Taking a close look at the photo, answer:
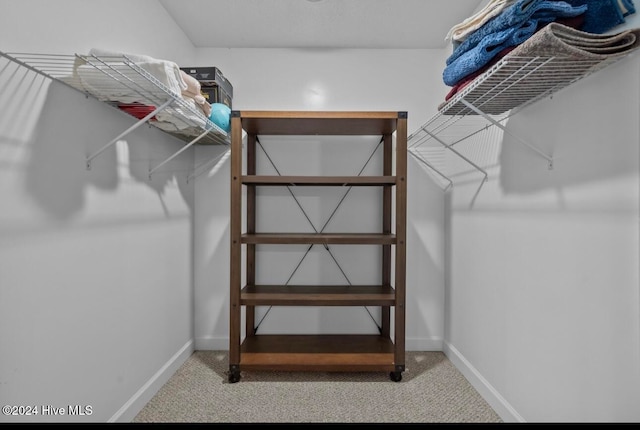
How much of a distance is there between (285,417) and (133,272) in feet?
3.09

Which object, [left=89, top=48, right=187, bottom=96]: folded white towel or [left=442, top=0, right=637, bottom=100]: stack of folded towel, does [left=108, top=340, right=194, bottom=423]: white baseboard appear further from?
[left=442, top=0, right=637, bottom=100]: stack of folded towel

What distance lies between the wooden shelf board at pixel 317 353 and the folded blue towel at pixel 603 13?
5.26 feet

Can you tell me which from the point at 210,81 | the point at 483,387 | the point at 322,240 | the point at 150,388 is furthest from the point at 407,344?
the point at 210,81

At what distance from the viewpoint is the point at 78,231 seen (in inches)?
44.7

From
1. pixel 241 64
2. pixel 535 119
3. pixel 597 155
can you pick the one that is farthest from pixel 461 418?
pixel 241 64

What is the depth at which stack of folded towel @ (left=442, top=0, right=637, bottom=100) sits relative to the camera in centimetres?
85

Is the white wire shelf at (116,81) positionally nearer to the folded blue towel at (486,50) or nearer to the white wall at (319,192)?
the white wall at (319,192)

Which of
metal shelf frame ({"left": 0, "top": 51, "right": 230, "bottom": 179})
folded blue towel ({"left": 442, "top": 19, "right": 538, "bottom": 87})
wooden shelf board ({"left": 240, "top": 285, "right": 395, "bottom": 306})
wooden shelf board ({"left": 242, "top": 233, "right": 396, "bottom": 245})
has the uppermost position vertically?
folded blue towel ({"left": 442, "top": 19, "right": 538, "bottom": 87})

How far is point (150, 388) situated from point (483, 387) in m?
1.62

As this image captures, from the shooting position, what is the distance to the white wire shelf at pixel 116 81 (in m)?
0.94

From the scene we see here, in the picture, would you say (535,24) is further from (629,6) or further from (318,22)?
(318,22)

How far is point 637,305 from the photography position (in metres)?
0.87

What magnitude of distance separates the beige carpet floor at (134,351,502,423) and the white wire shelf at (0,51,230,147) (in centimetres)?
129

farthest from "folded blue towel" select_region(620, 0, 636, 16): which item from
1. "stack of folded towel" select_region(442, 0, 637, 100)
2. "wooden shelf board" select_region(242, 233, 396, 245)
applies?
"wooden shelf board" select_region(242, 233, 396, 245)
